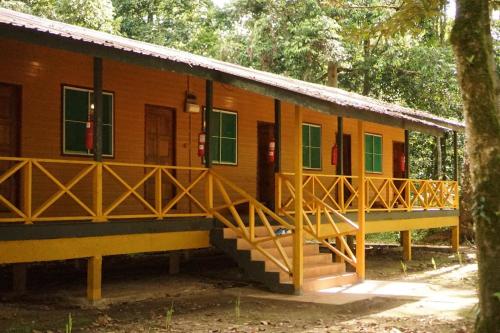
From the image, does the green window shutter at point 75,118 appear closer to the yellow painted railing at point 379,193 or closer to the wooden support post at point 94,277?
the wooden support post at point 94,277

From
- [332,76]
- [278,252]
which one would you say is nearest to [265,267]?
[278,252]

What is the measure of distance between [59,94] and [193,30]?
19647 mm

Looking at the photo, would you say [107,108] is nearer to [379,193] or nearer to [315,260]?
[315,260]

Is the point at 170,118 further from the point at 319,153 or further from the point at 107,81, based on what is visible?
the point at 319,153

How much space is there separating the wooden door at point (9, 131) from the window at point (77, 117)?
0.84 m

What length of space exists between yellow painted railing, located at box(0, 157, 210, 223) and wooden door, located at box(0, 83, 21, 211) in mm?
16

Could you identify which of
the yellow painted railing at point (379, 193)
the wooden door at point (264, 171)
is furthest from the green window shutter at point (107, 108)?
the wooden door at point (264, 171)

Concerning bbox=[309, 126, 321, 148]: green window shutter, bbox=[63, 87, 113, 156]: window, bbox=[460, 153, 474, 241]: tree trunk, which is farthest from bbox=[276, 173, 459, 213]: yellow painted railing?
bbox=[63, 87, 113, 156]: window

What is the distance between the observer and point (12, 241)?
8.27 metres

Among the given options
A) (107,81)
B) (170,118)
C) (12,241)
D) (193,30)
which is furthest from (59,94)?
(193,30)

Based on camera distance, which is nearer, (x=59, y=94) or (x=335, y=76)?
(x=59, y=94)

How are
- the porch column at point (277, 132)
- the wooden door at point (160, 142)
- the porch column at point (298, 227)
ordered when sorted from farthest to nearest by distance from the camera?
the wooden door at point (160, 142)
the porch column at point (277, 132)
the porch column at point (298, 227)

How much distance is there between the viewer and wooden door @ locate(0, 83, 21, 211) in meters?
10.4

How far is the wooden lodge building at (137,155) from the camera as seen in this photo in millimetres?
8969
